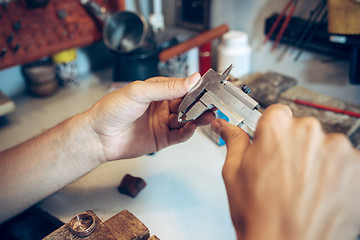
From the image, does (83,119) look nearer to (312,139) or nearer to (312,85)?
(312,139)

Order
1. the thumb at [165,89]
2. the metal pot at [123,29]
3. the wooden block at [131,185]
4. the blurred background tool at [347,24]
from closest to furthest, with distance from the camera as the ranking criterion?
the thumb at [165,89]
the wooden block at [131,185]
the blurred background tool at [347,24]
the metal pot at [123,29]

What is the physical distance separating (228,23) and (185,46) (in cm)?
35

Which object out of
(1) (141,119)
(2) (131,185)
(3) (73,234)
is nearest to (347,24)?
(1) (141,119)

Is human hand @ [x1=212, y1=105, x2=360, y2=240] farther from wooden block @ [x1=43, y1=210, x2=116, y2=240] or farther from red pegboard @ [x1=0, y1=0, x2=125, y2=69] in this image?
red pegboard @ [x1=0, y1=0, x2=125, y2=69]

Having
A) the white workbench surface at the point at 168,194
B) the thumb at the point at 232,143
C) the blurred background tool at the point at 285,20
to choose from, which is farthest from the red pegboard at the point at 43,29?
the thumb at the point at 232,143

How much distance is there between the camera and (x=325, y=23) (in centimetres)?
108

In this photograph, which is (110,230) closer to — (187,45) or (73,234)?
(73,234)

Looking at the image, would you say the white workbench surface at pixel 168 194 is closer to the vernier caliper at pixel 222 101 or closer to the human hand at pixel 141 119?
the human hand at pixel 141 119

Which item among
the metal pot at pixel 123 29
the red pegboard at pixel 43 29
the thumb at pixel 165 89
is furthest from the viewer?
the metal pot at pixel 123 29

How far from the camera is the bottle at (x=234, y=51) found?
127 cm

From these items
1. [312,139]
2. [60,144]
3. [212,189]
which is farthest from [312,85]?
[60,144]

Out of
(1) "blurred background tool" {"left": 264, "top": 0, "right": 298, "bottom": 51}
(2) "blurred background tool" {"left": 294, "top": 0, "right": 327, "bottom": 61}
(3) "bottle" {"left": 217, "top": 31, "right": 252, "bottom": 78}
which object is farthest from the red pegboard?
(2) "blurred background tool" {"left": 294, "top": 0, "right": 327, "bottom": 61}

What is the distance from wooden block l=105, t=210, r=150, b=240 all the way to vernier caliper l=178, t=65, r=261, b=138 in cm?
26

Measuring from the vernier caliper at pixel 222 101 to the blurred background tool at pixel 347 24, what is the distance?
580 millimetres
